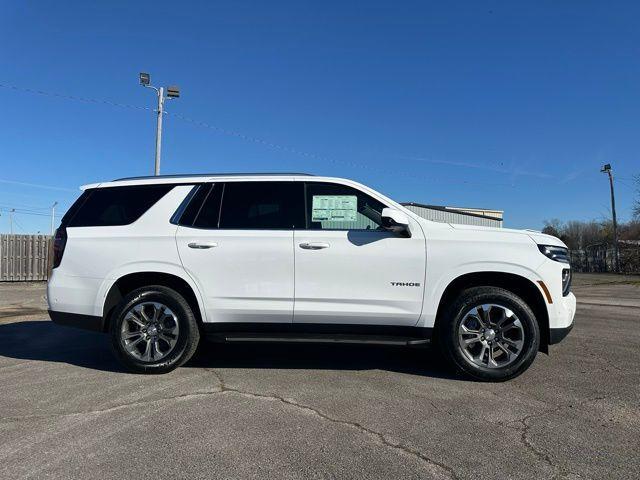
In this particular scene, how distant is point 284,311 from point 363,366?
1144 millimetres

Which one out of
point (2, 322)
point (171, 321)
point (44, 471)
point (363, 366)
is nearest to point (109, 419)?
point (44, 471)

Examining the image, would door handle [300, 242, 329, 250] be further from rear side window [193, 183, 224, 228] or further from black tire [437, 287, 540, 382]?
black tire [437, 287, 540, 382]

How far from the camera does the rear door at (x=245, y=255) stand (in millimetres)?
4879

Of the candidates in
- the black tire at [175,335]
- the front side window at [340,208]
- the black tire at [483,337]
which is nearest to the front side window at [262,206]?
the front side window at [340,208]

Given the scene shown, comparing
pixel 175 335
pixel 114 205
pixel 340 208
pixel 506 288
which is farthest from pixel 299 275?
pixel 114 205

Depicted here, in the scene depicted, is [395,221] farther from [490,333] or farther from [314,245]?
[490,333]

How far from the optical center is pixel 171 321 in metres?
4.99

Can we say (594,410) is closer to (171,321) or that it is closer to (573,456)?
(573,456)

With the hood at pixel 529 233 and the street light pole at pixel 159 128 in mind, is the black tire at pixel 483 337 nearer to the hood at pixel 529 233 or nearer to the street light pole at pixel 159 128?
the hood at pixel 529 233

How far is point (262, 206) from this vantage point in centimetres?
513

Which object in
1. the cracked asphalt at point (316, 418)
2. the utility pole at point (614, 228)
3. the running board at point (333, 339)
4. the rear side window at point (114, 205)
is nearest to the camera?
the cracked asphalt at point (316, 418)

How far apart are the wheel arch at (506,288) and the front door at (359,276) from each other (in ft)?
1.02

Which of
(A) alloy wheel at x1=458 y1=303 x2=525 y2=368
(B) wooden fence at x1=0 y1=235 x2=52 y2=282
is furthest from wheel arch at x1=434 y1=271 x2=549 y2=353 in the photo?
(B) wooden fence at x1=0 y1=235 x2=52 y2=282

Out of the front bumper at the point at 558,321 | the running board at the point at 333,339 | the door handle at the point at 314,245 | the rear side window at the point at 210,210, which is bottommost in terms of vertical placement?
the running board at the point at 333,339
